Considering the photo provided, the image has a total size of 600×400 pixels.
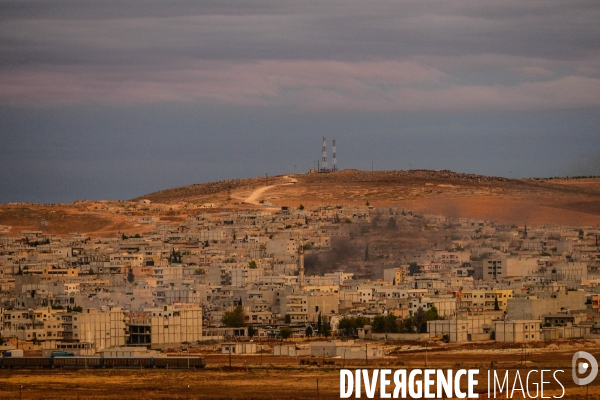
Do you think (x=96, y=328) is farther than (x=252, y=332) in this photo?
No

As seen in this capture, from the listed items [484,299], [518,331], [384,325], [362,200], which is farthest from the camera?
[362,200]

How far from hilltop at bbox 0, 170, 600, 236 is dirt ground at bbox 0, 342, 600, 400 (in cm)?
8129

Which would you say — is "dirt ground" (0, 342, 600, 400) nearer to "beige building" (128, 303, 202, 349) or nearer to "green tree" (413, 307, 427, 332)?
"beige building" (128, 303, 202, 349)

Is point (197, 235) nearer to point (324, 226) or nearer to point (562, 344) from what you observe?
point (324, 226)

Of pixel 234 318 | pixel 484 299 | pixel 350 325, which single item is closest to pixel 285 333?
pixel 350 325

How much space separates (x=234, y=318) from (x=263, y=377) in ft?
77.3

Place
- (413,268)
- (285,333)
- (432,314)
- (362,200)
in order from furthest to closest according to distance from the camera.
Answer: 1. (362,200)
2. (413,268)
3. (432,314)
4. (285,333)

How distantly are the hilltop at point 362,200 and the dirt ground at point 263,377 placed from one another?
81.3 m

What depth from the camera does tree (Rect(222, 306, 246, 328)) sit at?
259ft

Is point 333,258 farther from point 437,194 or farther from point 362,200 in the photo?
point 437,194

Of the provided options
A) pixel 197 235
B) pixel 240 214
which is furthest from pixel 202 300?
pixel 240 214

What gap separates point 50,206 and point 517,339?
98141 mm

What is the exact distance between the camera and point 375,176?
628ft

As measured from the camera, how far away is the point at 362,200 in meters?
169
